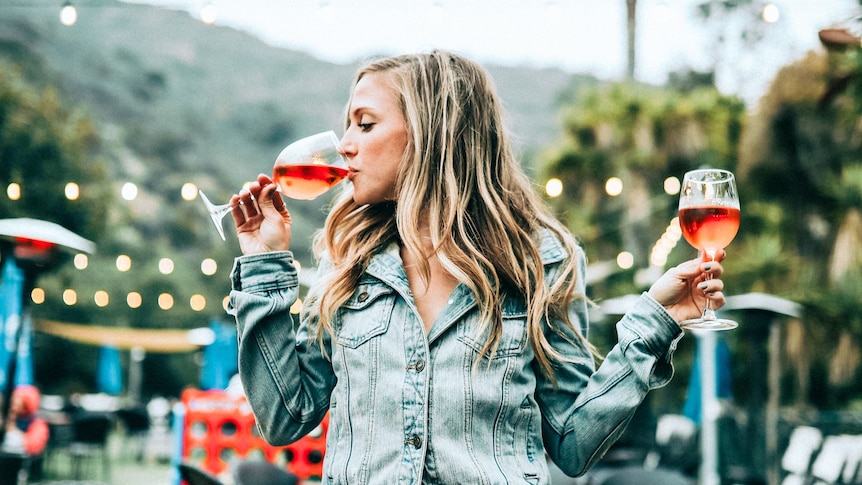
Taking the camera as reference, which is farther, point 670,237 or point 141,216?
point 141,216

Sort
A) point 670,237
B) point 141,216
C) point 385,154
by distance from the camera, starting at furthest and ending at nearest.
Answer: point 141,216
point 670,237
point 385,154

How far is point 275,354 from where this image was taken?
60.3 inches

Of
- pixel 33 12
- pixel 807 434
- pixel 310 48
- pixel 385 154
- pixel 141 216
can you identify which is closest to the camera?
pixel 385 154

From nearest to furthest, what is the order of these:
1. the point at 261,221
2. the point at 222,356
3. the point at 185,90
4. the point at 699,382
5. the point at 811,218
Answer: the point at 261,221
the point at 699,382
the point at 222,356
the point at 811,218
the point at 185,90

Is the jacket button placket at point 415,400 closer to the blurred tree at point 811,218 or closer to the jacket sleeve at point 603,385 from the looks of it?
the jacket sleeve at point 603,385

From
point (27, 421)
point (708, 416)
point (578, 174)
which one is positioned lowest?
point (27, 421)

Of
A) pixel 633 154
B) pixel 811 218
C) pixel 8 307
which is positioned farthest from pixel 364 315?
pixel 811 218

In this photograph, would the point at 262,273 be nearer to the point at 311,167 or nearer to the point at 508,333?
the point at 311,167

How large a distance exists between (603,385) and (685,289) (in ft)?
0.73

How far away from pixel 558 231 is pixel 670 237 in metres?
11.1

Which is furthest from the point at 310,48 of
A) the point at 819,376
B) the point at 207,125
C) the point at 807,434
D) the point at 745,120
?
the point at 807,434

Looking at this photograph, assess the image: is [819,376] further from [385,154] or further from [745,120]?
[385,154]

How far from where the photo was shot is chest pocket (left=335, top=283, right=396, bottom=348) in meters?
1.52

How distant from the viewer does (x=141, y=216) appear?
88.4ft
